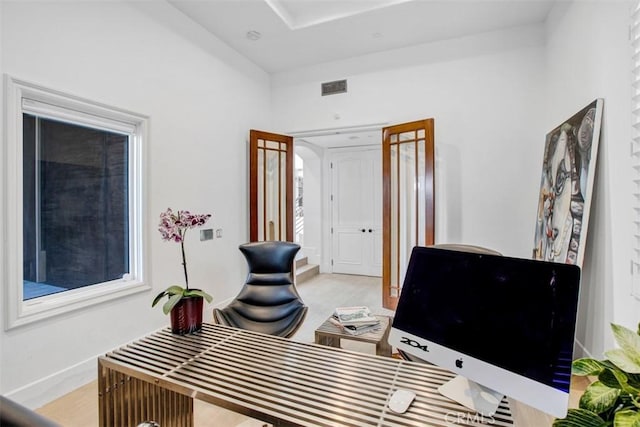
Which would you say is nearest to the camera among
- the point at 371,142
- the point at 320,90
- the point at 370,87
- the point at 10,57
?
the point at 10,57

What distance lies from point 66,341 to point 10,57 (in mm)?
1893

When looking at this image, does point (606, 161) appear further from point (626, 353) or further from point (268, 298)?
point (268, 298)

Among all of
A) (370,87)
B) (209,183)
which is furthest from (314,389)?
(370,87)

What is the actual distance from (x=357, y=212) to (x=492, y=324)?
16.5ft

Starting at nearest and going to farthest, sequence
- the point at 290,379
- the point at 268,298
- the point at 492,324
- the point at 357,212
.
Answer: the point at 492,324, the point at 290,379, the point at 268,298, the point at 357,212

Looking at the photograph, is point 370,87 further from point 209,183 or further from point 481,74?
point 209,183

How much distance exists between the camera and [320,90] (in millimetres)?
4223

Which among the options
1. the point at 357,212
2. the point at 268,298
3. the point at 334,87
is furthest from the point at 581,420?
the point at 357,212

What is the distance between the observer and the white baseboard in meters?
1.99

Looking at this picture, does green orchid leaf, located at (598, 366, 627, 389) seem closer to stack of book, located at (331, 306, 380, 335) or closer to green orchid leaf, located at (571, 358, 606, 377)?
green orchid leaf, located at (571, 358, 606, 377)

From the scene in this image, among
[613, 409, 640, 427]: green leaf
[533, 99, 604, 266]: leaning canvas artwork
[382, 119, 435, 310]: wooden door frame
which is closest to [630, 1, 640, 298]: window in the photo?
[533, 99, 604, 266]: leaning canvas artwork

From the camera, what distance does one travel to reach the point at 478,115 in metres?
3.48

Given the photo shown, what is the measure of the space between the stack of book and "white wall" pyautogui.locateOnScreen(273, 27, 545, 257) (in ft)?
5.46

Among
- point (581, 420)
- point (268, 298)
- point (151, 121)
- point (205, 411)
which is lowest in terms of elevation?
point (205, 411)
